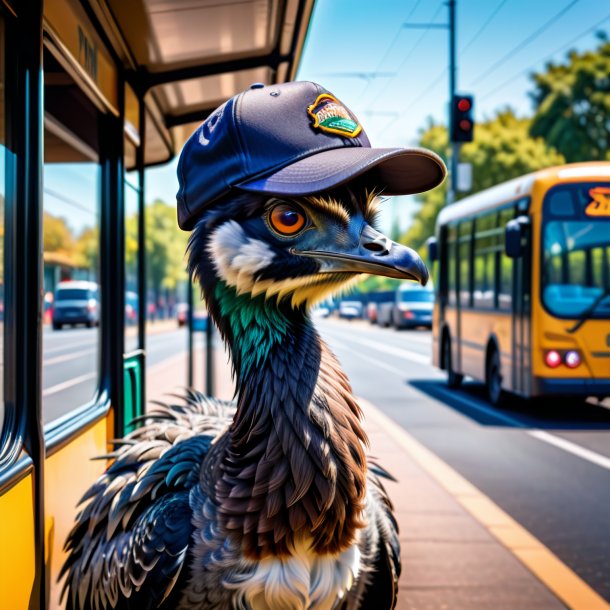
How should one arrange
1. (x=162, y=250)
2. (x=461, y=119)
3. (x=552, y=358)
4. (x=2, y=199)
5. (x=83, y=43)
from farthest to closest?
(x=162, y=250)
(x=461, y=119)
(x=552, y=358)
(x=83, y=43)
(x=2, y=199)

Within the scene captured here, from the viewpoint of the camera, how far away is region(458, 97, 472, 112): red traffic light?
15.0 metres

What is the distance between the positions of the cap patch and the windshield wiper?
8.31 metres

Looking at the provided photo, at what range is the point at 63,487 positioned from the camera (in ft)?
10.4

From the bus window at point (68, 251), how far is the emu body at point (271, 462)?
1399 millimetres

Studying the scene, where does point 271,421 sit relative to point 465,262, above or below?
below

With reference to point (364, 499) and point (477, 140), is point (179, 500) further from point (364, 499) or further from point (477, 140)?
point (477, 140)

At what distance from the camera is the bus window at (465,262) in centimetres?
1297

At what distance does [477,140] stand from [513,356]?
31.3 meters

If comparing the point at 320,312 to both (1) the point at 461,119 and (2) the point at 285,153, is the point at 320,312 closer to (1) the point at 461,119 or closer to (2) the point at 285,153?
(2) the point at 285,153

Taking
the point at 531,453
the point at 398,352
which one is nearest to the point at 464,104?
the point at 531,453

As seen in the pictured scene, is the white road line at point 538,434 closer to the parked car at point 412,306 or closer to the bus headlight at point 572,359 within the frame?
the bus headlight at point 572,359

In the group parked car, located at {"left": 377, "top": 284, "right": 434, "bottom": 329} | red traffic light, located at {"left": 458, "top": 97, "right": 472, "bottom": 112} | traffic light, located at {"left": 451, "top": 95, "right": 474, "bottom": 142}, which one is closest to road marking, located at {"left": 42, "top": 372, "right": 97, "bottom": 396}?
traffic light, located at {"left": 451, "top": 95, "right": 474, "bottom": 142}

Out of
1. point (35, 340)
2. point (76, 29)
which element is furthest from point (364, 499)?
point (76, 29)

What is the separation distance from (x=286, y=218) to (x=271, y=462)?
583mm
